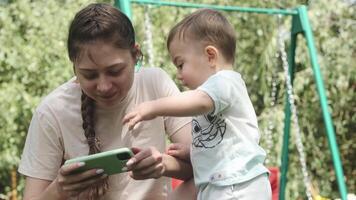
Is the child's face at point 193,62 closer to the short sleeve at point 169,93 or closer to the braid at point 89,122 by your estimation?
the short sleeve at point 169,93

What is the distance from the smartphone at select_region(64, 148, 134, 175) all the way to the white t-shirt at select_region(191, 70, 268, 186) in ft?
0.98

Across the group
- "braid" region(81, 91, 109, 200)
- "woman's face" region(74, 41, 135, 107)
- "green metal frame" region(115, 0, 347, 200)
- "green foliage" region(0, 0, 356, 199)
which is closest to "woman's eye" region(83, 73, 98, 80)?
"woman's face" region(74, 41, 135, 107)

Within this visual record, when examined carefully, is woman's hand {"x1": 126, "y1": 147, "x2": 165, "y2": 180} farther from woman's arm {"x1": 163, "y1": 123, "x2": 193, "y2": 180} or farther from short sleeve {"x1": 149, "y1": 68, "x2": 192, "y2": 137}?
short sleeve {"x1": 149, "y1": 68, "x2": 192, "y2": 137}

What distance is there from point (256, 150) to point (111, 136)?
0.42m

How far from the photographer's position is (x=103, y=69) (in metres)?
2.02

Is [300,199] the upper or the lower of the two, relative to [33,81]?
lower

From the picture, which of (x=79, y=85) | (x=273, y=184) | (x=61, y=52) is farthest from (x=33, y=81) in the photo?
(x=79, y=85)

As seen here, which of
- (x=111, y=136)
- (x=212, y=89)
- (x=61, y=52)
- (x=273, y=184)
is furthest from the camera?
(x=61, y=52)

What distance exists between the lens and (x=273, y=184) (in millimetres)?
3904

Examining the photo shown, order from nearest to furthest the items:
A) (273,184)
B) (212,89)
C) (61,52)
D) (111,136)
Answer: (212,89) → (111,136) → (273,184) → (61,52)

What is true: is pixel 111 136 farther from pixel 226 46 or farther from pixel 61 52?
pixel 61 52

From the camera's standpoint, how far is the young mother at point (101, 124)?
203cm

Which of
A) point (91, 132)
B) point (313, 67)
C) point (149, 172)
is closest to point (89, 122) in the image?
point (91, 132)

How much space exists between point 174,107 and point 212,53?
0.37 meters
